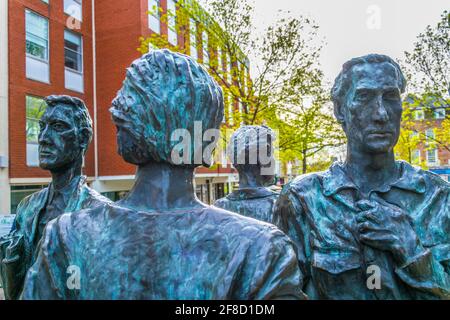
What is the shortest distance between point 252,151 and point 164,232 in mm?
2990

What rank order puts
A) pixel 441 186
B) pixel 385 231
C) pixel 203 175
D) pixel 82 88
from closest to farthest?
pixel 385 231, pixel 441 186, pixel 82 88, pixel 203 175

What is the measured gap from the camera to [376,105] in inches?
88.2

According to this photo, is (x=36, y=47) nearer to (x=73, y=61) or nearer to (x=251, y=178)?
(x=73, y=61)

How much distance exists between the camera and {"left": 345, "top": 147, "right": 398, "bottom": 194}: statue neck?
2.34 metres

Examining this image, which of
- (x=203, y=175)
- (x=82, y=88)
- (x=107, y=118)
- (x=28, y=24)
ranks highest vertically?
(x=28, y=24)

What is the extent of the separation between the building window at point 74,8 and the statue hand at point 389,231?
17958 mm

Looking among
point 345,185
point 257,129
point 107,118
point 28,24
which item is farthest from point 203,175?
point 345,185

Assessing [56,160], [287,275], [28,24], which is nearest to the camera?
[287,275]

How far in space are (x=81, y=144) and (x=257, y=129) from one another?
1.74 meters

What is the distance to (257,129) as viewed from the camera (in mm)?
4172

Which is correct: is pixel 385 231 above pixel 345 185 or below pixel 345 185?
below

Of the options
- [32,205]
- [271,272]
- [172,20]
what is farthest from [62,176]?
[172,20]

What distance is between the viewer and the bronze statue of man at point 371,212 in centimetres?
209
